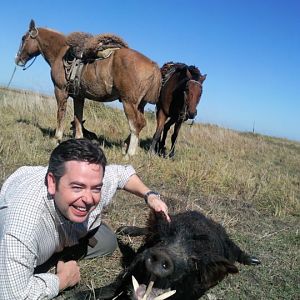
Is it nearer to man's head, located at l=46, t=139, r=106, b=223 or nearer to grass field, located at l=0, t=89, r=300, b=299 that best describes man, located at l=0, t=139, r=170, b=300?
man's head, located at l=46, t=139, r=106, b=223

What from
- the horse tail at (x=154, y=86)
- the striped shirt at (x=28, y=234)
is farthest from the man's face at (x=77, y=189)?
the horse tail at (x=154, y=86)

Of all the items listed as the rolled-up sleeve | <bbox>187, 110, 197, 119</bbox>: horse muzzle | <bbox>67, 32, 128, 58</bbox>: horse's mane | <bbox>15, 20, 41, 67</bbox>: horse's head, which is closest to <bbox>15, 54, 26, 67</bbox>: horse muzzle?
<bbox>15, 20, 41, 67</bbox>: horse's head

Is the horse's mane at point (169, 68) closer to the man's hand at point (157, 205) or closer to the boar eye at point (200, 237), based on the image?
the man's hand at point (157, 205)

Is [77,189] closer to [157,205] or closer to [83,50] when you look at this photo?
[157,205]

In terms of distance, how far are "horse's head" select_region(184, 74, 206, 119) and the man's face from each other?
617cm

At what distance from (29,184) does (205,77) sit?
660cm

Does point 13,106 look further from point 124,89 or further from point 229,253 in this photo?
point 229,253

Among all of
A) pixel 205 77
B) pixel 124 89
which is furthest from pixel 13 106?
pixel 205 77

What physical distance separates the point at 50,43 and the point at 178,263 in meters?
8.14

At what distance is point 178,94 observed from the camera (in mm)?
9336

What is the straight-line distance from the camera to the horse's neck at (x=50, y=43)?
9.86 meters

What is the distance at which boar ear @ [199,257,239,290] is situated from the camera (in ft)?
10.4

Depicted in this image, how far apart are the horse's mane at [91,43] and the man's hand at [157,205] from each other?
18.7 feet

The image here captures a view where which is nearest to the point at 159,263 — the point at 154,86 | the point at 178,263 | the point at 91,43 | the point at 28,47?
the point at 178,263
